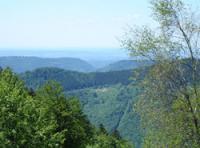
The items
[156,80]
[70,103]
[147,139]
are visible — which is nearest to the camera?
[156,80]

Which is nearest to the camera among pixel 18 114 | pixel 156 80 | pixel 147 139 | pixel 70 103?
pixel 156 80

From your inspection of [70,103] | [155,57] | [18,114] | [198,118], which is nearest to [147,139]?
[198,118]

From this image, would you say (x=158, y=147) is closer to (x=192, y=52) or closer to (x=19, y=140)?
(x=192, y=52)

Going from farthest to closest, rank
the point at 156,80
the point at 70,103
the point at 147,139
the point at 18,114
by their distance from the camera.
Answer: the point at 70,103, the point at 18,114, the point at 147,139, the point at 156,80

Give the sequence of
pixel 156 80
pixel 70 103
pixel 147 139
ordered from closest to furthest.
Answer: pixel 156 80, pixel 147 139, pixel 70 103

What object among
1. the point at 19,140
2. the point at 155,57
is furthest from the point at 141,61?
the point at 19,140

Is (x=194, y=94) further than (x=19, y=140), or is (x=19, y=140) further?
(x=19, y=140)

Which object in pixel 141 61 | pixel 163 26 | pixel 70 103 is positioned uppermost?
pixel 163 26

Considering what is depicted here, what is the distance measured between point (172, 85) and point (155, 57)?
189cm

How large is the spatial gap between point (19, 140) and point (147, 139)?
8.09m

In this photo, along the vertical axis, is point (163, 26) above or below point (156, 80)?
above

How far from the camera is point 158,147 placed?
24.2 m

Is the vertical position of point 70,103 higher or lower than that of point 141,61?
lower

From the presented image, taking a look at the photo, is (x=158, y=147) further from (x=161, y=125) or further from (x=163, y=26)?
(x=163, y=26)
